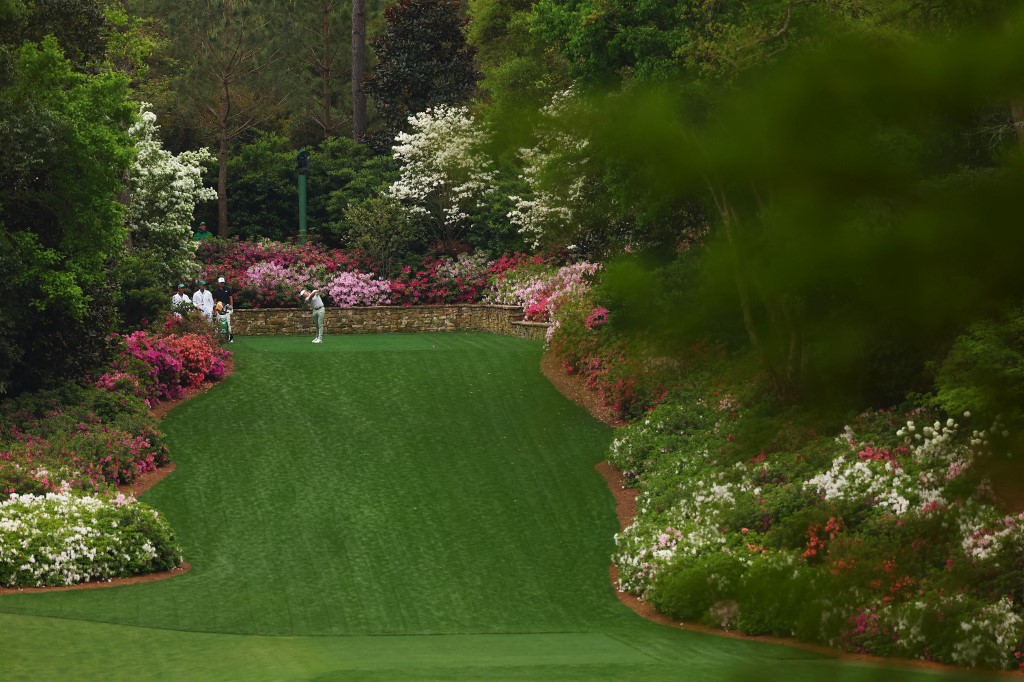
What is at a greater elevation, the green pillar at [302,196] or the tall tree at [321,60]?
the tall tree at [321,60]

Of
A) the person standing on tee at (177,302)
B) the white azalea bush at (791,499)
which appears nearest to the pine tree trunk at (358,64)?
the person standing on tee at (177,302)

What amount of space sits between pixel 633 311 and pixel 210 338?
27207mm

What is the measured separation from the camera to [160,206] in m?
30.8

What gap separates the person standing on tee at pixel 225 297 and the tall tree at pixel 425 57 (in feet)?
36.1

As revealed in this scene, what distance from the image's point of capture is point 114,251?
72.5 feet

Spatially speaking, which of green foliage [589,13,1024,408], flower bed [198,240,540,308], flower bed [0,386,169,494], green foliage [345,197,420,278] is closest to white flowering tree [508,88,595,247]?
green foliage [589,13,1024,408]

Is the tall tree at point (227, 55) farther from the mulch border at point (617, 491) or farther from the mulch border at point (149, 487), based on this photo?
the mulch border at point (617, 491)

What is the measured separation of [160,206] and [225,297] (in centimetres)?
417

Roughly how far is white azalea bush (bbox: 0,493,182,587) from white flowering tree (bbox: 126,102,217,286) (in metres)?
14.1

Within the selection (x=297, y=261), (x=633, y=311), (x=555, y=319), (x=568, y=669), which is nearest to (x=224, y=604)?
(x=568, y=669)

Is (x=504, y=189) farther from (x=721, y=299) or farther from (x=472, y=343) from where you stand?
(x=721, y=299)

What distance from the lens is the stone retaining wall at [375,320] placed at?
3516cm

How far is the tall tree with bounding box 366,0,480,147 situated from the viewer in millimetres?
43500

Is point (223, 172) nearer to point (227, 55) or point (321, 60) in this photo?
point (227, 55)
